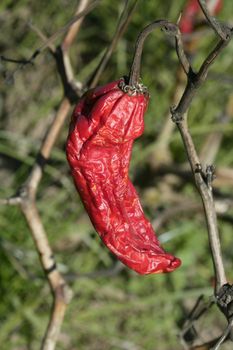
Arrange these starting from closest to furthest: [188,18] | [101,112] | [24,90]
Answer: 1. [101,112]
2. [188,18]
3. [24,90]

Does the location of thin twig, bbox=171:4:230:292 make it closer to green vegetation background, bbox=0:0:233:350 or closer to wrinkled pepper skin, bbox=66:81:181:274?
wrinkled pepper skin, bbox=66:81:181:274

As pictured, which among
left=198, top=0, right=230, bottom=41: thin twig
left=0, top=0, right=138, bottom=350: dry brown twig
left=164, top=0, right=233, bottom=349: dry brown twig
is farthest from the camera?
left=0, top=0, right=138, bottom=350: dry brown twig

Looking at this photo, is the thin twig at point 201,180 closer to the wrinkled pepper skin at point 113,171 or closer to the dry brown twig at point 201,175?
the dry brown twig at point 201,175

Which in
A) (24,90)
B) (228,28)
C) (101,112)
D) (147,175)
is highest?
(228,28)

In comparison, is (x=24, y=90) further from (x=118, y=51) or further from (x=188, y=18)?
(x=188, y=18)

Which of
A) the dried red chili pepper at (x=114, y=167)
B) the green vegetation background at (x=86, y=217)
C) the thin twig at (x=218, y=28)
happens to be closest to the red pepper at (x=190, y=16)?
the green vegetation background at (x=86, y=217)

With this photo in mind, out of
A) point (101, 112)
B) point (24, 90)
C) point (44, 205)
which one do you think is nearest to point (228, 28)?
point (101, 112)

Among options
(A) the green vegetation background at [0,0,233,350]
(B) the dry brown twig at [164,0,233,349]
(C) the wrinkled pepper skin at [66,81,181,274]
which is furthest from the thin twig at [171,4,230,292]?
(A) the green vegetation background at [0,0,233,350]

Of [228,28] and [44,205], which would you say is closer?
[228,28]
